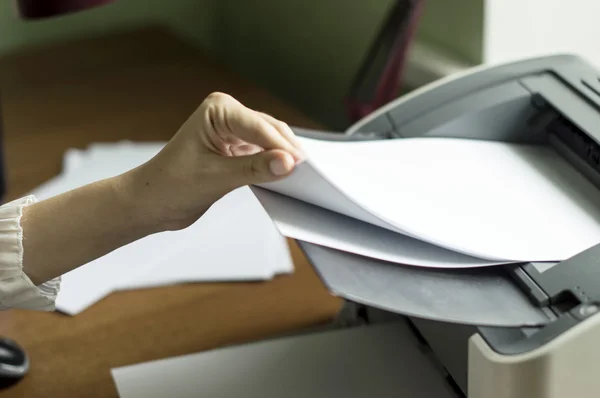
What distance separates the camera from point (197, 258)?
33.9 inches

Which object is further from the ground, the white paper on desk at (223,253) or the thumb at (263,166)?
the thumb at (263,166)

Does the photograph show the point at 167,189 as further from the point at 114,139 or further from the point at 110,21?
the point at 110,21

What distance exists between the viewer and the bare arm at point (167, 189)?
54 centimetres

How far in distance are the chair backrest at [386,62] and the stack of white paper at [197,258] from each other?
16 cm

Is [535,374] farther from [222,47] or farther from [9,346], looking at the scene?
[222,47]

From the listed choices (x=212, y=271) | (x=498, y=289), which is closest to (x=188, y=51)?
(x=212, y=271)

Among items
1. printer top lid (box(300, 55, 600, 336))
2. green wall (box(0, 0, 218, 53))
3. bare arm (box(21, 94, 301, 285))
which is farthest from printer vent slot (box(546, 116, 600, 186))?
green wall (box(0, 0, 218, 53))

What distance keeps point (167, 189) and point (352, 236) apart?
0.13m

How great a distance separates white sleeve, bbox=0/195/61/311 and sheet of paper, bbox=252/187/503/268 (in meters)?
0.18

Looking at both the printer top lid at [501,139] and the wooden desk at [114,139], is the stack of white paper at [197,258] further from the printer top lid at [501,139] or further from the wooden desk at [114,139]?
the printer top lid at [501,139]

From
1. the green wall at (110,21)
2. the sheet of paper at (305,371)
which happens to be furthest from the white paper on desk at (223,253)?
the green wall at (110,21)

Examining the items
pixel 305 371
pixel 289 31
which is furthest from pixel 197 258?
pixel 289 31

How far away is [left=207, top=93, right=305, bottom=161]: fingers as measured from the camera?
0.54 m

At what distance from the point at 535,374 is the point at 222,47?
1152 mm
